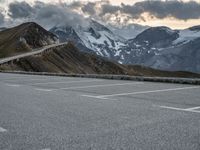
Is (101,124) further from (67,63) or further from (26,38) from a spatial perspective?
(26,38)

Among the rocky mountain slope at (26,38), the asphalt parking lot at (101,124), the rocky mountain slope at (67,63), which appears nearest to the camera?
the asphalt parking lot at (101,124)

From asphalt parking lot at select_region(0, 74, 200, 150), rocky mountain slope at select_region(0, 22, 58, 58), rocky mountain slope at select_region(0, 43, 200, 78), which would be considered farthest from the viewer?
rocky mountain slope at select_region(0, 22, 58, 58)

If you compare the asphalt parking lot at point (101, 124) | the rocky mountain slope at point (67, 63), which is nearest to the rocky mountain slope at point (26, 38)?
the rocky mountain slope at point (67, 63)

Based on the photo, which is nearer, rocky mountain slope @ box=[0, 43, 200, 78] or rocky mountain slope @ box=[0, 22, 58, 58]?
rocky mountain slope @ box=[0, 43, 200, 78]

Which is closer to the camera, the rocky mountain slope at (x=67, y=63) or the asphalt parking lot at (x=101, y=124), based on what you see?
the asphalt parking lot at (x=101, y=124)

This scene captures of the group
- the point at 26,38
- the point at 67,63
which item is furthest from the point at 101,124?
the point at 26,38

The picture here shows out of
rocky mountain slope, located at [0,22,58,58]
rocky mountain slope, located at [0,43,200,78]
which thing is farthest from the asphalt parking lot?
rocky mountain slope, located at [0,22,58,58]

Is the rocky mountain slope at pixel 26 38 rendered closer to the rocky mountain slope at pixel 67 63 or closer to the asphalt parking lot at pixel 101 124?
the rocky mountain slope at pixel 67 63

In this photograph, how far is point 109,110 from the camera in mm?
9547

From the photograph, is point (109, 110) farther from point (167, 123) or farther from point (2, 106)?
point (2, 106)

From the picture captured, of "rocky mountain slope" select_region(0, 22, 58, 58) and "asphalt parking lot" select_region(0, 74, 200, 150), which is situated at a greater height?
"rocky mountain slope" select_region(0, 22, 58, 58)

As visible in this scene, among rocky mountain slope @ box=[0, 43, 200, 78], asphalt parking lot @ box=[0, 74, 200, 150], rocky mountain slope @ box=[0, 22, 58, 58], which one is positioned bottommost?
asphalt parking lot @ box=[0, 74, 200, 150]

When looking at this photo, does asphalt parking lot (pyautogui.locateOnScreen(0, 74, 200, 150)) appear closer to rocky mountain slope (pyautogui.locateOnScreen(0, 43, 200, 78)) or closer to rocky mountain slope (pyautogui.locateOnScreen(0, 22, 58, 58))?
rocky mountain slope (pyautogui.locateOnScreen(0, 43, 200, 78))

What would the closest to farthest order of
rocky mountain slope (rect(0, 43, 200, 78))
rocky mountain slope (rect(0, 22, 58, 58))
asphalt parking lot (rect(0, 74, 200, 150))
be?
1. asphalt parking lot (rect(0, 74, 200, 150))
2. rocky mountain slope (rect(0, 43, 200, 78))
3. rocky mountain slope (rect(0, 22, 58, 58))
